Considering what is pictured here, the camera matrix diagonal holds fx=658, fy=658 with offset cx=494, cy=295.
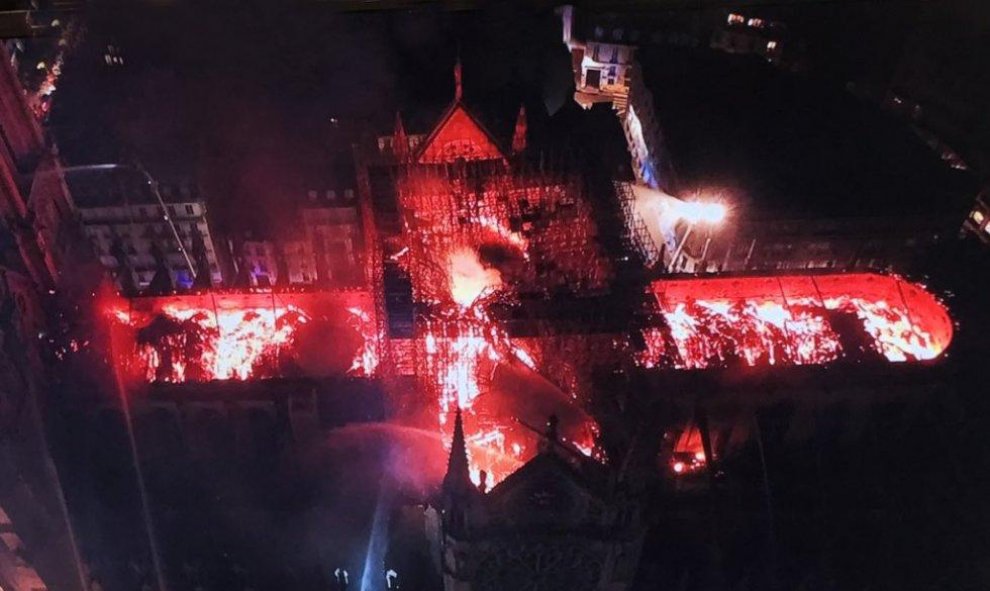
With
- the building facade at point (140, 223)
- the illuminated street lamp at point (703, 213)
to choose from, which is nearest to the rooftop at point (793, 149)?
the illuminated street lamp at point (703, 213)

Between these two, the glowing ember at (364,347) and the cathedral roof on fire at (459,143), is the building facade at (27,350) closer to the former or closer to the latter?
the glowing ember at (364,347)

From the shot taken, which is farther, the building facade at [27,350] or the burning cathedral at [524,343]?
the burning cathedral at [524,343]

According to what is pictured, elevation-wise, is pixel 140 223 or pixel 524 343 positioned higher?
pixel 524 343

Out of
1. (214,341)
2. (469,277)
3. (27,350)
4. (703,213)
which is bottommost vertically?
(214,341)

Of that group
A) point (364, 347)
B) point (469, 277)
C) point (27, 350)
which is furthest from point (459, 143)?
point (27, 350)

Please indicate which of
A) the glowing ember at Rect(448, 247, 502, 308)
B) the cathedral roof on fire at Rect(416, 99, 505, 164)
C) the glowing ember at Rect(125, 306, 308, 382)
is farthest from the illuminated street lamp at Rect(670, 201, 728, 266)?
the glowing ember at Rect(125, 306, 308, 382)

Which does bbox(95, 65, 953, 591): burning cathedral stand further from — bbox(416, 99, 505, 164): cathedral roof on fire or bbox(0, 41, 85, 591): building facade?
bbox(0, 41, 85, 591): building facade

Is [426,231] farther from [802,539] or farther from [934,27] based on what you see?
[934,27]

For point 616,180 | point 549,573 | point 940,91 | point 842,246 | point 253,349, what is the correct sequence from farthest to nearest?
point 940,91 < point 842,246 < point 616,180 < point 253,349 < point 549,573

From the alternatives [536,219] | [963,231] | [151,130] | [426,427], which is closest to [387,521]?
[426,427]

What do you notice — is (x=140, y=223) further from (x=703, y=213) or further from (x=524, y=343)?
(x=703, y=213)

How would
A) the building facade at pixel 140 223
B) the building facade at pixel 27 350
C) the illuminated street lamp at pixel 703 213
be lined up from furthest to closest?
the building facade at pixel 140 223 < the illuminated street lamp at pixel 703 213 < the building facade at pixel 27 350
